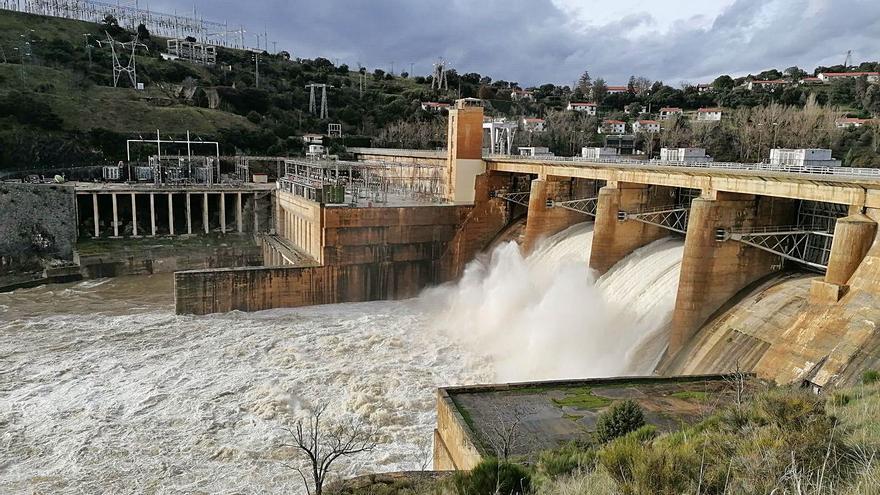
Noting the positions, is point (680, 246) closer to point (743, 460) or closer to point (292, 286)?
point (743, 460)

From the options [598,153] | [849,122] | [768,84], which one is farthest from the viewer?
[768,84]

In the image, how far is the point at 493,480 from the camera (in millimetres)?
8328

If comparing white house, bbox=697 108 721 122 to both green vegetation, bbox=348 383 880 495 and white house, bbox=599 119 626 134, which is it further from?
green vegetation, bbox=348 383 880 495

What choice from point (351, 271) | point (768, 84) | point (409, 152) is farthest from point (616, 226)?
point (768, 84)

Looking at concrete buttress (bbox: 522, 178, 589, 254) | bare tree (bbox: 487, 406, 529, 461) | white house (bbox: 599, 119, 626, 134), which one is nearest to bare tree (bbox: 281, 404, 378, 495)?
bare tree (bbox: 487, 406, 529, 461)

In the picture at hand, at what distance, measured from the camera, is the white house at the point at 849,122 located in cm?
5419

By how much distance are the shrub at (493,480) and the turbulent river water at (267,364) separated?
723 centimetres

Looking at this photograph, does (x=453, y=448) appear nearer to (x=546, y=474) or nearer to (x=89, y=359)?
(x=546, y=474)

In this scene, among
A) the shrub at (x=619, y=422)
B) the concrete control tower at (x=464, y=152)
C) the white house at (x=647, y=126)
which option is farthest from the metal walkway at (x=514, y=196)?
the white house at (x=647, y=126)

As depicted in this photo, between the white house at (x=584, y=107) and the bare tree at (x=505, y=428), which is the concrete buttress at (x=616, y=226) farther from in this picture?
the white house at (x=584, y=107)

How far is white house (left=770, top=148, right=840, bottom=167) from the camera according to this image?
21125mm

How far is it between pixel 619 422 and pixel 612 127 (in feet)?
242

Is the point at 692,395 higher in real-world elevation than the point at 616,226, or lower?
lower

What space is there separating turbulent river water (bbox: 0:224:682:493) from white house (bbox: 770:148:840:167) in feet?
15.8
